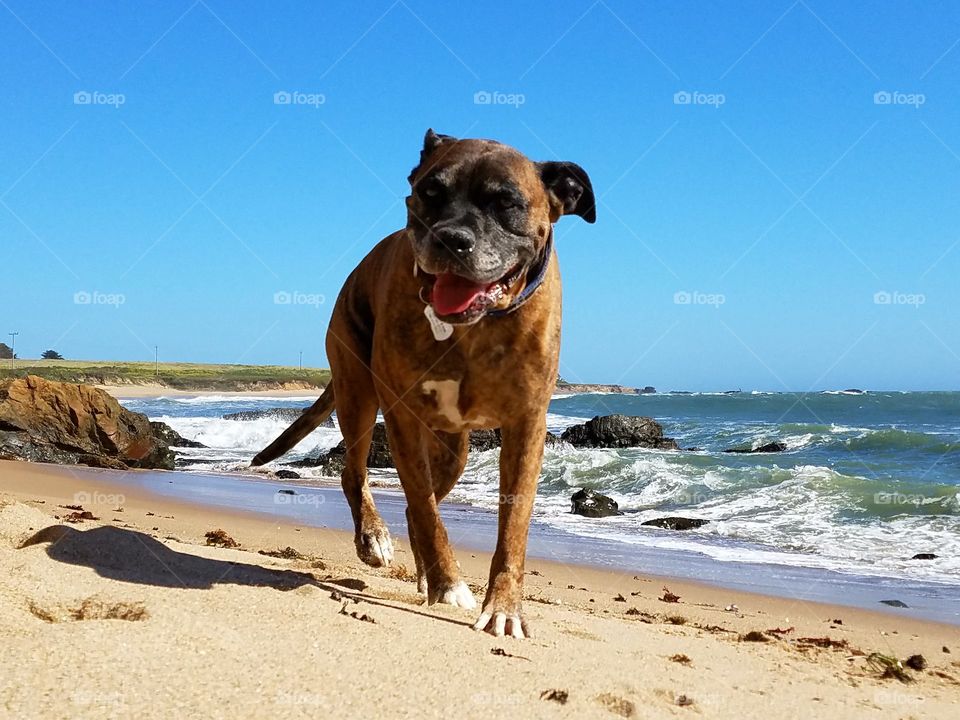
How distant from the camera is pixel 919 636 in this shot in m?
6.16

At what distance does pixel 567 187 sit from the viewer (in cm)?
470

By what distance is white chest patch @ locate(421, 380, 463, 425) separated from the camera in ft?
15.2

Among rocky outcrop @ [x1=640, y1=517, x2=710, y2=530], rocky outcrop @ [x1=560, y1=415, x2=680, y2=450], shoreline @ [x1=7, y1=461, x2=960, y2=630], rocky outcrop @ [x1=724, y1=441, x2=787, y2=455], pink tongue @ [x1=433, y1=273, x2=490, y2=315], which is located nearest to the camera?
pink tongue @ [x1=433, y1=273, x2=490, y2=315]

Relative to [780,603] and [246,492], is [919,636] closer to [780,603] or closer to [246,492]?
[780,603]

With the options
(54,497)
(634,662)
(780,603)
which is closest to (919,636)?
(780,603)

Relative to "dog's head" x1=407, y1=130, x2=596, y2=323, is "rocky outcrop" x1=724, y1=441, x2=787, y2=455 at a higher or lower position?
lower

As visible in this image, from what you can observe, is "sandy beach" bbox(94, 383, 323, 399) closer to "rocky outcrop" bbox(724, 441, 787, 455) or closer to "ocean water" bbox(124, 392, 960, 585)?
"ocean water" bbox(124, 392, 960, 585)

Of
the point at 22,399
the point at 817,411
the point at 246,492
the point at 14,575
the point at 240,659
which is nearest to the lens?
the point at 240,659

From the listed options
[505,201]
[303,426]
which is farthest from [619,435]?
[505,201]

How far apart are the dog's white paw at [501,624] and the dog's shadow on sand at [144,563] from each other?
0.93 meters

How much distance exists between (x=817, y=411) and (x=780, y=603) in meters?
45.5

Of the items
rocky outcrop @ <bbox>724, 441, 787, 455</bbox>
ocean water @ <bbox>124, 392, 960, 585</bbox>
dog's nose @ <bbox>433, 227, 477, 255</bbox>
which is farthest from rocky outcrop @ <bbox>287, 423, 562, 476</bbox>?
dog's nose @ <bbox>433, 227, 477, 255</bbox>

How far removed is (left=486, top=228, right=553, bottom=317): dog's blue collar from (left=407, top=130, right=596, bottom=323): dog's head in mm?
43

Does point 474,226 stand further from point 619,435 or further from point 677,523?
point 619,435
